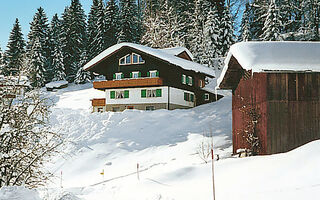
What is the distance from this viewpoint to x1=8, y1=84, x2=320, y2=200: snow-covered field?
9023 mm

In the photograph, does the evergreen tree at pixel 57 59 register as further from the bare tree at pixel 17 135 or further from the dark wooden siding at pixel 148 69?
the bare tree at pixel 17 135

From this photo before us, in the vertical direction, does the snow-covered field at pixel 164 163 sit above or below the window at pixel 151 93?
below

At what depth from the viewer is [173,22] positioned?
55781 mm

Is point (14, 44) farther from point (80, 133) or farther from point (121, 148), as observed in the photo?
point (121, 148)

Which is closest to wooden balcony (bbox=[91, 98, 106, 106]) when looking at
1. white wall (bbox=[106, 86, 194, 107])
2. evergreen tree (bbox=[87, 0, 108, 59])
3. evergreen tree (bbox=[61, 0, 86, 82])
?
white wall (bbox=[106, 86, 194, 107])

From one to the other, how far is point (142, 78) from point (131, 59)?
12.7ft

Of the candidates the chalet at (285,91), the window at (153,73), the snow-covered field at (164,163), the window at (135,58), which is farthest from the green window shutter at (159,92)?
the chalet at (285,91)

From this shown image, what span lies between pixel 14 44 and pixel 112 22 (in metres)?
20.3

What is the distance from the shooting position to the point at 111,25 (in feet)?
200

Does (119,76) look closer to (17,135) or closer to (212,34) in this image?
(212,34)

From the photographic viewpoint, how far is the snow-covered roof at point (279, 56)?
13438 mm

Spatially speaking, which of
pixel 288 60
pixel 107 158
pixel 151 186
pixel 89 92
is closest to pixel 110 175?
pixel 107 158

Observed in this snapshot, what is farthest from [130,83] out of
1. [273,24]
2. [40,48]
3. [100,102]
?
[40,48]

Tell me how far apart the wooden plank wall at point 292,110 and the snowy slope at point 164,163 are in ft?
6.42
